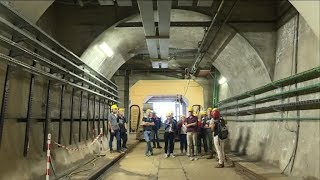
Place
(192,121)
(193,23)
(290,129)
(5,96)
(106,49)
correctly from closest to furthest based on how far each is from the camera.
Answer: (5,96), (290,129), (193,23), (192,121), (106,49)

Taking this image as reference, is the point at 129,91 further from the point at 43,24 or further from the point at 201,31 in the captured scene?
the point at 43,24

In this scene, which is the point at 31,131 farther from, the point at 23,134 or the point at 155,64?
the point at 155,64

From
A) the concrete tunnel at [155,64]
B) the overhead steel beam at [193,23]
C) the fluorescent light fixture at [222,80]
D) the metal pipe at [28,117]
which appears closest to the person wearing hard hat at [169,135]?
the concrete tunnel at [155,64]

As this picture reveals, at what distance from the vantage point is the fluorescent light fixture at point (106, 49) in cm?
1241

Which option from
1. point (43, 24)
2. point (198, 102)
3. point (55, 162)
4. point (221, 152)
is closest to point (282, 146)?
point (221, 152)

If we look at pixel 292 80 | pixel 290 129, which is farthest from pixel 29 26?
pixel 290 129

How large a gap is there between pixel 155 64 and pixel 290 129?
924 cm

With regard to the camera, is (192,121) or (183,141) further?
(183,141)

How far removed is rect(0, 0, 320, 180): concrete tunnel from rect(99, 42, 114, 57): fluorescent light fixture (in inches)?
3.6

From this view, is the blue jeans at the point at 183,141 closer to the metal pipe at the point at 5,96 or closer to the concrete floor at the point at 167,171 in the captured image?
the concrete floor at the point at 167,171

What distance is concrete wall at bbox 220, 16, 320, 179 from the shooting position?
7184 millimetres

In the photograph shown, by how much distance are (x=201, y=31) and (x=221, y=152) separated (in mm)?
4990

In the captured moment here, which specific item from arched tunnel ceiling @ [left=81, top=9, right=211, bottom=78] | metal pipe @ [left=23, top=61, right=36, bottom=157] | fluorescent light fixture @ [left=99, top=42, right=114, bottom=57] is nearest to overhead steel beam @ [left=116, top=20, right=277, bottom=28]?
arched tunnel ceiling @ [left=81, top=9, right=211, bottom=78]

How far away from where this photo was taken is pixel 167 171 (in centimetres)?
973
